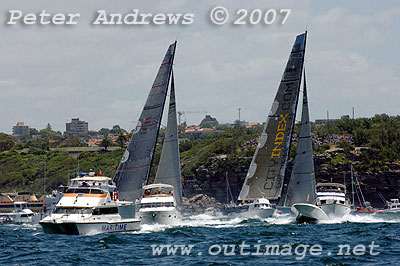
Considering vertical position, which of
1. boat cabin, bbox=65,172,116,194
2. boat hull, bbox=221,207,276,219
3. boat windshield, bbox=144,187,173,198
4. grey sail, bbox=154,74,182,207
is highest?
grey sail, bbox=154,74,182,207

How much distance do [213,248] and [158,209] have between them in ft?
57.5

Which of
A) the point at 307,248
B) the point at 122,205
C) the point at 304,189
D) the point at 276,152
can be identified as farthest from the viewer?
the point at 276,152

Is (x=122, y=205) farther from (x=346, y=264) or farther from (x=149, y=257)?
(x=346, y=264)

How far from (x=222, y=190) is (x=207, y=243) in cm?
9990

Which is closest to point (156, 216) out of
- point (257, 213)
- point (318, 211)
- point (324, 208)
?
point (318, 211)

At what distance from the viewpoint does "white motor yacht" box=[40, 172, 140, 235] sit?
149 feet

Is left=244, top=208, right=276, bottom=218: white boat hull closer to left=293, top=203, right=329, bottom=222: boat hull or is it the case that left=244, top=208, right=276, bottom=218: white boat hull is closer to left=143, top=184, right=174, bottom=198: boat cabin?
left=293, top=203, right=329, bottom=222: boat hull

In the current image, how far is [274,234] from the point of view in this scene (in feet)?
156

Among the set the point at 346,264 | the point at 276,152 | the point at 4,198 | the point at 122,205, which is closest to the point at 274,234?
the point at 122,205

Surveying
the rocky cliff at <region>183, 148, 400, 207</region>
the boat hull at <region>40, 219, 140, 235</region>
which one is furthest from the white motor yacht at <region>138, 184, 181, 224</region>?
the rocky cliff at <region>183, 148, 400, 207</region>

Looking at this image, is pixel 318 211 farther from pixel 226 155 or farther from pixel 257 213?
pixel 226 155

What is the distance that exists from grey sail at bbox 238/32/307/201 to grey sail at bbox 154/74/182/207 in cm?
1080

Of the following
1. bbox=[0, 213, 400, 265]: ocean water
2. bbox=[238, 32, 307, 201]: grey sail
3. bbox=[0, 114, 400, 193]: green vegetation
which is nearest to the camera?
bbox=[0, 213, 400, 265]: ocean water

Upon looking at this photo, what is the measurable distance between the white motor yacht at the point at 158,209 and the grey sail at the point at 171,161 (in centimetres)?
460
